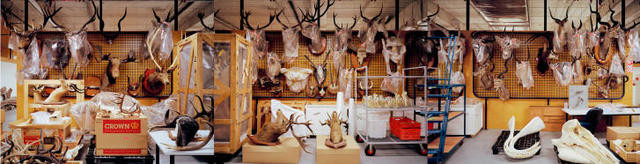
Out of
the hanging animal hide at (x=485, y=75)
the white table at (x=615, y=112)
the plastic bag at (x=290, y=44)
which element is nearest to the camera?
the plastic bag at (x=290, y=44)

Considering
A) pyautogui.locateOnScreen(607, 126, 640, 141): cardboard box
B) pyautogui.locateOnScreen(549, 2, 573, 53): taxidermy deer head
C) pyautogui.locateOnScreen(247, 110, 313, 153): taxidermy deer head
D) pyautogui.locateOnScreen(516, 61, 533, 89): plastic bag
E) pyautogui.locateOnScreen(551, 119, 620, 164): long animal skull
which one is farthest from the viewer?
pyautogui.locateOnScreen(516, 61, 533, 89): plastic bag

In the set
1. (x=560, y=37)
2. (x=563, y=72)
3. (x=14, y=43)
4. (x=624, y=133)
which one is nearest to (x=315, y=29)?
(x=14, y=43)

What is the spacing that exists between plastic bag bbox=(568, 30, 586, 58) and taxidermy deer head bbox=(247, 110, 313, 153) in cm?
334

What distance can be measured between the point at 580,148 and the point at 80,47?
4.05m

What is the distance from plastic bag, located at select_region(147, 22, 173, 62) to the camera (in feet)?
5.10

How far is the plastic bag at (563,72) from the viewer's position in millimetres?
3484

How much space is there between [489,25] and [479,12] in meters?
0.31

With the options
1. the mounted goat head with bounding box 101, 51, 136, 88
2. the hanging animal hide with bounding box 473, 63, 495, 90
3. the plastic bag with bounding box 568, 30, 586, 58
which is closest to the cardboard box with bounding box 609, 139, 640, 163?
the plastic bag with bounding box 568, 30, 586, 58

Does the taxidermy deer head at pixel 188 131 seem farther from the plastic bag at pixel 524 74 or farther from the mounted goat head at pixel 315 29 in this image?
the plastic bag at pixel 524 74

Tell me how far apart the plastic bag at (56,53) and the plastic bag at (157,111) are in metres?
0.57

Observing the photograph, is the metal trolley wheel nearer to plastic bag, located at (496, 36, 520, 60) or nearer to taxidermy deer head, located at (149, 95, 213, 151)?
taxidermy deer head, located at (149, 95, 213, 151)

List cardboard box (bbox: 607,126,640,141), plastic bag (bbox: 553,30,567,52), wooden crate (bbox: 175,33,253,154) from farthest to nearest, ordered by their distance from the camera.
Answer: plastic bag (bbox: 553,30,567,52) < cardboard box (bbox: 607,126,640,141) < wooden crate (bbox: 175,33,253,154)

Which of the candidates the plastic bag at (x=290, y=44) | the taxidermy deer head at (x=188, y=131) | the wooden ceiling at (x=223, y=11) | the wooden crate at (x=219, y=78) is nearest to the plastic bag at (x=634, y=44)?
the wooden ceiling at (x=223, y=11)

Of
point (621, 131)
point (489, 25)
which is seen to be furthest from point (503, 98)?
point (489, 25)
